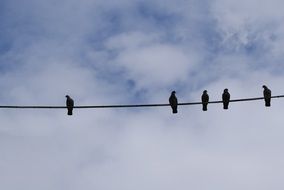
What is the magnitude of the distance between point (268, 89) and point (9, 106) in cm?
1226

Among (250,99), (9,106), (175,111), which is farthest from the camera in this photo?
(175,111)

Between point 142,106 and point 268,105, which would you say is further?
point 268,105

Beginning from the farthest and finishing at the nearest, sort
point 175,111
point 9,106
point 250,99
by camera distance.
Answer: point 175,111, point 250,99, point 9,106

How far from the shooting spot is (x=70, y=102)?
96.3 ft

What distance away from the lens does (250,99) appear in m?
24.3

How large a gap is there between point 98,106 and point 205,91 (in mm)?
7918

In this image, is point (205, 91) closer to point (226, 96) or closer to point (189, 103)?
point (226, 96)

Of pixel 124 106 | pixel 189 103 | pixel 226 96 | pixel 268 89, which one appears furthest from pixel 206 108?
pixel 124 106

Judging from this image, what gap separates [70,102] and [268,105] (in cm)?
847

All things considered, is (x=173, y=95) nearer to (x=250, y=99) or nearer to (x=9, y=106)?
(x=250, y=99)

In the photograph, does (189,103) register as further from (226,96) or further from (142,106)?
(226,96)

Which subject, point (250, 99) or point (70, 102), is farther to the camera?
point (70, 102)

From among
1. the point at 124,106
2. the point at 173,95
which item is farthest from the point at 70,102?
the point at 124,106

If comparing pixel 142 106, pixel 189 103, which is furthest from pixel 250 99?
pixel 142 106
